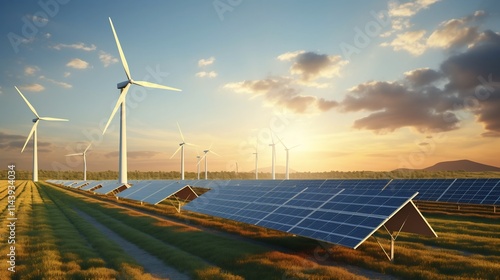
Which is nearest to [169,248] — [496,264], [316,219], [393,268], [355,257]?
[316,219]

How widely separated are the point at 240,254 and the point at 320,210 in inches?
251

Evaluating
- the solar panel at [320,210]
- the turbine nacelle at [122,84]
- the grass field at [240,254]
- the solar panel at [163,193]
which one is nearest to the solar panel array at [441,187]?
the solar panel at [163,193]

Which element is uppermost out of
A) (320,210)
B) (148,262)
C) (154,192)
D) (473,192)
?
(320,210)

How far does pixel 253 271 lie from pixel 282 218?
22.8 ft

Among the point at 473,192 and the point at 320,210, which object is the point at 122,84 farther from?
the point at 473,192

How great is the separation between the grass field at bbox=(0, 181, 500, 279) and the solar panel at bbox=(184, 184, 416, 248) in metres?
1.99

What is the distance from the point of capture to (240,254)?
25438mm

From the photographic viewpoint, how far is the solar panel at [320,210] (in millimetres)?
21609

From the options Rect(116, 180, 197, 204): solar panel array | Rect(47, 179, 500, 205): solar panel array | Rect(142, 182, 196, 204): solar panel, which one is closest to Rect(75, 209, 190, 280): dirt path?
Rect(142, 182, 196, 204): solar panel

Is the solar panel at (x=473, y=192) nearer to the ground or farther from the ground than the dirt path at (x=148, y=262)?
farther from the ground

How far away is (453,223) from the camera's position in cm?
4316

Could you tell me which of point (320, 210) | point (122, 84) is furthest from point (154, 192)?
point (122, 84)

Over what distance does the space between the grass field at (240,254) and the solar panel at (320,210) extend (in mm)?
1994

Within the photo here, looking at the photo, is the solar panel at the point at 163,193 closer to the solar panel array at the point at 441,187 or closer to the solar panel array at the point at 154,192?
the solar panel array at the point at 154,192
